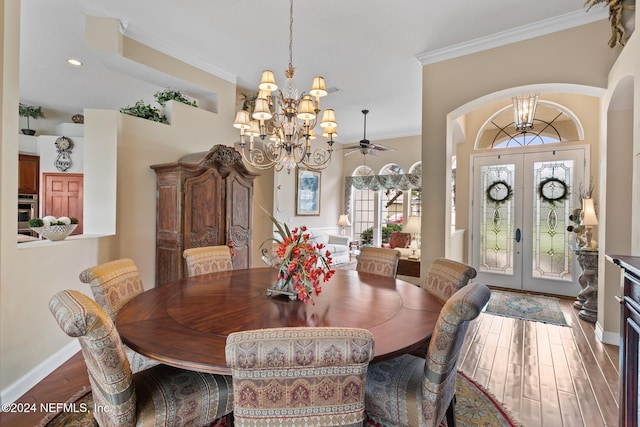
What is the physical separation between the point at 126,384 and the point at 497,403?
2.23 m

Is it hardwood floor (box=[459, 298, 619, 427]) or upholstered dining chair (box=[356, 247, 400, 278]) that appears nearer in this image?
hardwood floor (box=[459, 298, 619, 427])

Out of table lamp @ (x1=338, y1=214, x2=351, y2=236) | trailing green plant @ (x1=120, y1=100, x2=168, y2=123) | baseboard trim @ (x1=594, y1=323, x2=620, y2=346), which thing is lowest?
baseboard trim @ (x1=594, y1=323, x2=620, y2=346)

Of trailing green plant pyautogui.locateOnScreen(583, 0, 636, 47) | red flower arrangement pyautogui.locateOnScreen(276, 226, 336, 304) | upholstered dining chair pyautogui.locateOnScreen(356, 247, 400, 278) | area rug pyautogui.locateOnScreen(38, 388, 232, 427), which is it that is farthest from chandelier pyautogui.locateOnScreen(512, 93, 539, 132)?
area rug pyautogui.locateOnScreen(38, 388, 232, 427)

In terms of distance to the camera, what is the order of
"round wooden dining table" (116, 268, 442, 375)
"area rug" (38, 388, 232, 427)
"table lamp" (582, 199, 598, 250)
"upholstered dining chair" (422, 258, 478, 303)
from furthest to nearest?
"table lamp" (582, 199, 598, 250)
"upholstered dining chair" (422, 258, 478, 303)
"area rug" (38, 388, 232, 427)
"round wooden dining table" (116, 268, 442, 375)

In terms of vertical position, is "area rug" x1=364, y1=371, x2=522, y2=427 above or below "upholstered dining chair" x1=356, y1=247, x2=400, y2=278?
below

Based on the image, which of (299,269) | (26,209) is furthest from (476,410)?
(26,209)

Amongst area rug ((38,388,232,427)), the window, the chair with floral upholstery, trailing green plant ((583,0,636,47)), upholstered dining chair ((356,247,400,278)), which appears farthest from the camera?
the window

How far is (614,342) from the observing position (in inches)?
116

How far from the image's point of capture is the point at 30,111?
18.8 feet

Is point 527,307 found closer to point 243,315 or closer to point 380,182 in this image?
point 243,315

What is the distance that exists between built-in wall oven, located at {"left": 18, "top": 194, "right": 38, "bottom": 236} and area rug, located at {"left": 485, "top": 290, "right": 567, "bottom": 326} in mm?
8033

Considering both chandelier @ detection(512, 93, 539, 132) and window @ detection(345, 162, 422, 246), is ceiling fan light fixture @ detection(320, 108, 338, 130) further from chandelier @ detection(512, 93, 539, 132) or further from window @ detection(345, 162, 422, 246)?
window @ detection(345, 162, 422, 246)

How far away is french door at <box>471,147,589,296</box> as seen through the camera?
4.63 m

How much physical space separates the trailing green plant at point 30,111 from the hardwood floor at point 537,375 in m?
5.51
